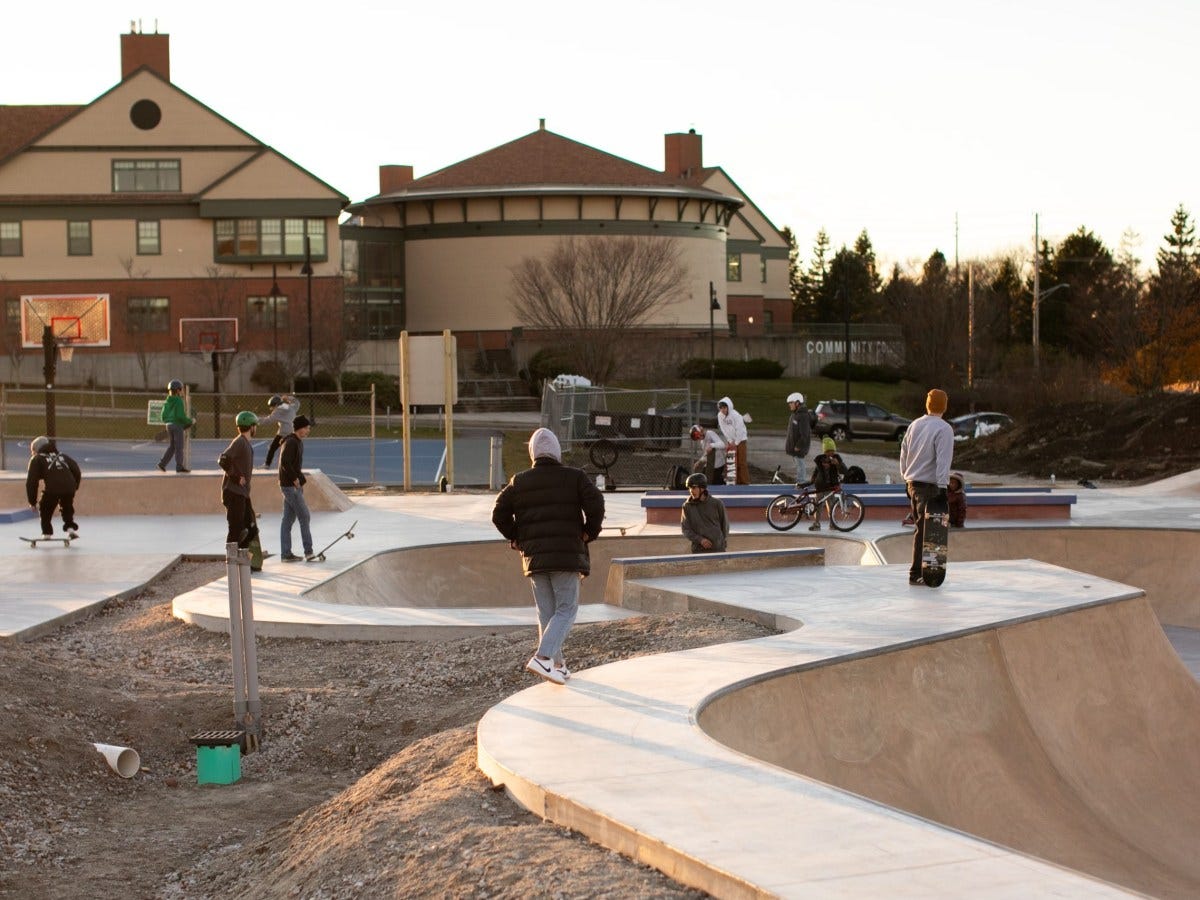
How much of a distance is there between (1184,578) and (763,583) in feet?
26.8

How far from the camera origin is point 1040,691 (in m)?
10.7

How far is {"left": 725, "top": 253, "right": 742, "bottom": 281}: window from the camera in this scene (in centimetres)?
9512

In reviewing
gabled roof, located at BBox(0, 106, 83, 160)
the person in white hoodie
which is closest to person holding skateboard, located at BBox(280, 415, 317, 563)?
the person in white hoodie

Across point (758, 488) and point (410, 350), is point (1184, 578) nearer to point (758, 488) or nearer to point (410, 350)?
point (758, 488)

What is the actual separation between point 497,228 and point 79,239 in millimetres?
20668

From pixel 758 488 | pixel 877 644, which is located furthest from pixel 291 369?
pixel 877 644

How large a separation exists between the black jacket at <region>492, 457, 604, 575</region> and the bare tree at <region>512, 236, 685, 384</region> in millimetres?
54610

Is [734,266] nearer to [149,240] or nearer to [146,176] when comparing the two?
[149,240]

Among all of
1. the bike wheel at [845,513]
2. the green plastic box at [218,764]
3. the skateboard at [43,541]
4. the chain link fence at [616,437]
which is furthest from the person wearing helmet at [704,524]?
the chain link fence at [616,437]

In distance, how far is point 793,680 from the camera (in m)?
9.09

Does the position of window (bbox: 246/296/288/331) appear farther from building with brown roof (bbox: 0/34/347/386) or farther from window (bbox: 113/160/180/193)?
window (bbox: 113/160/180/193)

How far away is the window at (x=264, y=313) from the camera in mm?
66312

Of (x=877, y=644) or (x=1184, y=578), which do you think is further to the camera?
(x=1184, y=578)

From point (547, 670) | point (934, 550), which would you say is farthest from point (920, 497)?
point (547, 670)
